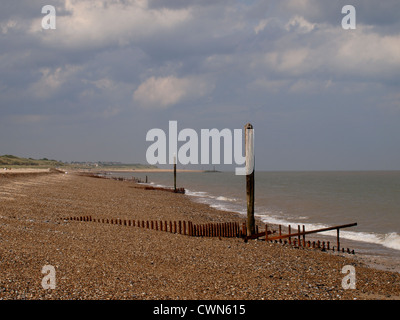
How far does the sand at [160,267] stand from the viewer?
8.35 m

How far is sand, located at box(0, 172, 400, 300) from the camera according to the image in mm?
8352

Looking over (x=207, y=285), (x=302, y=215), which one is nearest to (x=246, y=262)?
(x=207, y=285)

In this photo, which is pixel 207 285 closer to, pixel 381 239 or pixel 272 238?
pixel 272 238

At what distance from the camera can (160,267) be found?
34.4ft

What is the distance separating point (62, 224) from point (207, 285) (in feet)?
27.8

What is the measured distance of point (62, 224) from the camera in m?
15.4

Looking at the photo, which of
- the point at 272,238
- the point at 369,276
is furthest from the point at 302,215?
the point at 369,276
